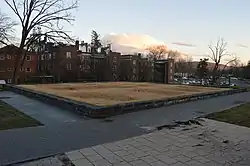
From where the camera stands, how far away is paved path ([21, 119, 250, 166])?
157 inches

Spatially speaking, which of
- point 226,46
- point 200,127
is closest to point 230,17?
point 200,127

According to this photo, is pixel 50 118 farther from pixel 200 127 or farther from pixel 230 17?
pixel 230 17

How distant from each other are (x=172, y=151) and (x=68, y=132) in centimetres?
257

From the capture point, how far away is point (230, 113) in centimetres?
859

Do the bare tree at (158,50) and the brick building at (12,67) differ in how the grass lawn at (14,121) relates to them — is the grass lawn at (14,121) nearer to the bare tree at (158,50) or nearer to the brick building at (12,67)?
the brick building at (12,67)

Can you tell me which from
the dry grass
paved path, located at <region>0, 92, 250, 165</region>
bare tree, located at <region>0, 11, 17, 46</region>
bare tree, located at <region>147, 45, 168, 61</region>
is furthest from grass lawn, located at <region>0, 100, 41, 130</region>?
bare tree, located at <region>147, 45, 168, 61</region>

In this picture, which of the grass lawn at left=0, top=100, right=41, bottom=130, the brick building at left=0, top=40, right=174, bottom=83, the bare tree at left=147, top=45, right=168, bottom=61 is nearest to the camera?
the grass lawn at left=0, top=100, right=41, bottom=130

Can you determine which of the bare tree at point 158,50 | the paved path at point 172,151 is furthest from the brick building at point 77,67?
the paved path at point 172,151

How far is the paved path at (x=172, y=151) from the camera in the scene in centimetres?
398

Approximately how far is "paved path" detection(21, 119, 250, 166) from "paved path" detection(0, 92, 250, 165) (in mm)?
361

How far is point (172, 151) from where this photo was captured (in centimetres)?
455

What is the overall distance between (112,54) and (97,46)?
3338 mm

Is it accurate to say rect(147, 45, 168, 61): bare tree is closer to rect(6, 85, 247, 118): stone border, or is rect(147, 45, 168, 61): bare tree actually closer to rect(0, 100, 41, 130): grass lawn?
rect(6, 85, 247, 118): stone border

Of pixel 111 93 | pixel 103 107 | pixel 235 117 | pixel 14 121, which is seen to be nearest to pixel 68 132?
pixel 14 121
